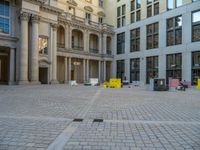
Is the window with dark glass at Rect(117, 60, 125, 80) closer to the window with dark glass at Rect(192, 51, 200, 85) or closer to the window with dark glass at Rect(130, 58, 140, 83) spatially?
the window with dark glass at Rect(130, 58, 140, 83)

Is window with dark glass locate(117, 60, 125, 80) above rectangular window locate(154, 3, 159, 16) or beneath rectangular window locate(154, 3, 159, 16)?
beneath

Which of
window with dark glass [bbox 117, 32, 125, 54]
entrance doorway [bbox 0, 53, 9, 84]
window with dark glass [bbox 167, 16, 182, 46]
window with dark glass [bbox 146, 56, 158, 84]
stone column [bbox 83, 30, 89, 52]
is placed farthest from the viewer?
window with dark glass [bbox 117, 32, 125, 54]

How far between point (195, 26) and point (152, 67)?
39.4ft

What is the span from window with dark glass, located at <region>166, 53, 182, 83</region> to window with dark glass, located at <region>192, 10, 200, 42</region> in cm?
425

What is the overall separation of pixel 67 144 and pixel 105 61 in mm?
47883

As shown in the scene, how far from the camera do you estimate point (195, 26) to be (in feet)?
122

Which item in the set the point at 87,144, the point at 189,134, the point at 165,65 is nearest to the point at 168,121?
the point at 189,134

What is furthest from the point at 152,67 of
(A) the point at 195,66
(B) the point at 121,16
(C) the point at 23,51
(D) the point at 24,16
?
(D) the point at 24,16

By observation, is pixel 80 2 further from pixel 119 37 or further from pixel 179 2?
pixel 179 2

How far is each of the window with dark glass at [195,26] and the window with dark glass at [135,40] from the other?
13.3 m

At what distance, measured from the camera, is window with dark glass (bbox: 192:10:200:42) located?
120 ft

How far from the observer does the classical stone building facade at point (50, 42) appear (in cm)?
3127

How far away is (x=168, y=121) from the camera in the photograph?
23.2ft

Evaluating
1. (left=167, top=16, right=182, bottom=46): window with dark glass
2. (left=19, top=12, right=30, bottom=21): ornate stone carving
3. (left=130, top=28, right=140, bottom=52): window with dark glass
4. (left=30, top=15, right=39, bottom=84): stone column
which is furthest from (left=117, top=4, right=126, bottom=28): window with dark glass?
(left=19, top=12, right=30, bottom=21): ornate stone carving
